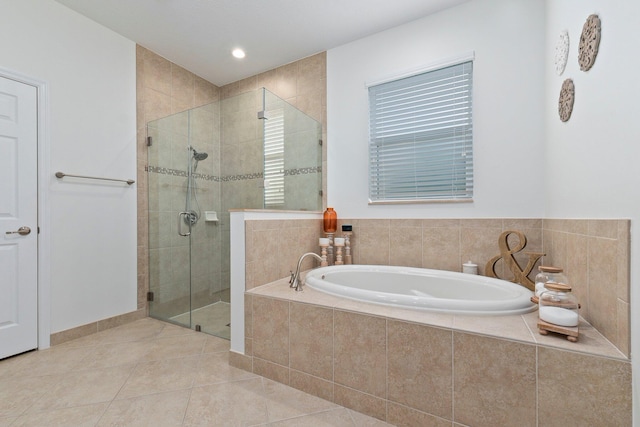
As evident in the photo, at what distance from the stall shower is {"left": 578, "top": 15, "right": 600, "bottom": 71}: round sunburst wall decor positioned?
1896 millimetres

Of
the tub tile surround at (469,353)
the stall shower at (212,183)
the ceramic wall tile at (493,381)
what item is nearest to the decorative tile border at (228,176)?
the stall shower at (212,183)

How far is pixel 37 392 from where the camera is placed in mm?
1523

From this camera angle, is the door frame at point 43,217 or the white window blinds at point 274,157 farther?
the white window blinds at point 274,157

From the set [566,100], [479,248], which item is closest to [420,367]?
[479,248]

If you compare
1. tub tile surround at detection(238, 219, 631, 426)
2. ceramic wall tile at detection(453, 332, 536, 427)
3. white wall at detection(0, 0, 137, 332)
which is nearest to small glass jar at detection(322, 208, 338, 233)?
tub tile surround at detection(238, 219, 631, 426)

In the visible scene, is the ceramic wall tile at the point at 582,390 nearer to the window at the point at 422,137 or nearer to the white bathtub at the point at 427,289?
the white bathtub at the point at 427,289

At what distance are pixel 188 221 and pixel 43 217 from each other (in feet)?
3.17

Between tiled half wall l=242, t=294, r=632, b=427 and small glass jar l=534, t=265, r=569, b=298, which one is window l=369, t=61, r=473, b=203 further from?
tiled half wall l=242, t=294, r=632, b=427

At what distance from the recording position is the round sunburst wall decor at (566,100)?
147cm

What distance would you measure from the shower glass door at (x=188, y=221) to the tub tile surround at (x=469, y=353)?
90cm

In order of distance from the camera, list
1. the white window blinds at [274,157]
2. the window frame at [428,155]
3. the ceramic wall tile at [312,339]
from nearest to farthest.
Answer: the ceramic wall tile at [312,339] → the window frame at [428,155] → the white window blinds at [274,157]

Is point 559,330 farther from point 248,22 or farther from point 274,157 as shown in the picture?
point 248,22

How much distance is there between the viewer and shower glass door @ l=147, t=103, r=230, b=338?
254 cm

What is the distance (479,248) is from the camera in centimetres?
211
